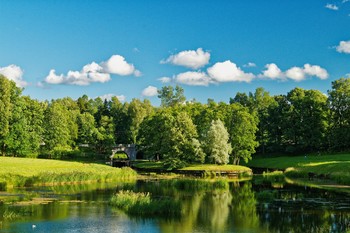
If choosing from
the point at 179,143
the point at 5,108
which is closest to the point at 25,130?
the point at 5,108

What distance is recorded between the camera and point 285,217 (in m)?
32.9

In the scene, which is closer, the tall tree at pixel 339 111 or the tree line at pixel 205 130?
the tree line at pixel 205 130

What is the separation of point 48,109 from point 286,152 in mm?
58127

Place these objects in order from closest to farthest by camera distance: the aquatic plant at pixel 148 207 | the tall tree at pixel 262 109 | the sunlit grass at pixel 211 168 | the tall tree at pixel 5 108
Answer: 1. the aquatic plant at pixel 148 207
2. the sunlit grass at pixel 211 168
3. the tall tree at pixel 5 108
4. the tall tree at pixel 262 109

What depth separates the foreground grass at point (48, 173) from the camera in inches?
2088

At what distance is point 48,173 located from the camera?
56.6m

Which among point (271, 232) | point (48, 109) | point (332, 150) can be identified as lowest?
point (271, 232)

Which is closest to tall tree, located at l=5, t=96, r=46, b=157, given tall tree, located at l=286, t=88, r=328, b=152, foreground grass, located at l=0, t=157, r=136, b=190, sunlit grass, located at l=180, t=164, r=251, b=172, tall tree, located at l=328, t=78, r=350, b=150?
foreground grass, located at l=0, t=157, r=136, b=190

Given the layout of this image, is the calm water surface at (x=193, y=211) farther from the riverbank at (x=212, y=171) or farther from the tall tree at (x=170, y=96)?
the tall tree at (x=170, y=96)

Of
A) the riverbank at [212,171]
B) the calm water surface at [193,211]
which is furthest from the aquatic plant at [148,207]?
the riverbank at [212,171]

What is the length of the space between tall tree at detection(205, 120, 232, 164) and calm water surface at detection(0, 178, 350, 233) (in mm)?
26022

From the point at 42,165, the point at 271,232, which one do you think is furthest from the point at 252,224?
the point at 42,165

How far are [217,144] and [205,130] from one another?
5.48 m

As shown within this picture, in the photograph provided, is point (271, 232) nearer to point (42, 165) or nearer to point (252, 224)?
point (252, 224)
